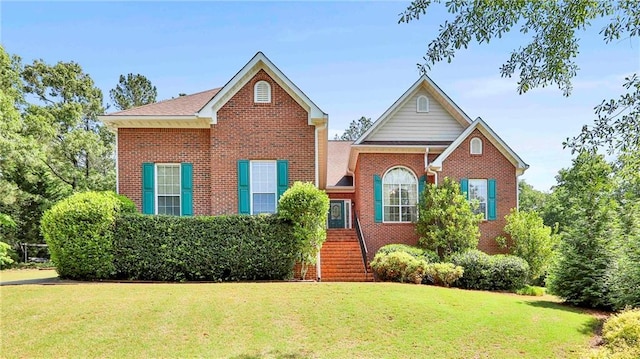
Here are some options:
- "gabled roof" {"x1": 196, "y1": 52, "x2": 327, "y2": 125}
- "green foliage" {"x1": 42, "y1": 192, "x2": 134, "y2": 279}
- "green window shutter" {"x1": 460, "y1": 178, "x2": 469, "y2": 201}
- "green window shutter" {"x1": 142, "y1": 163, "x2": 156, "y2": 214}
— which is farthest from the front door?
"green foliage" {"x1": 42, "y1": 192, "x2": 134, "y2": 279}

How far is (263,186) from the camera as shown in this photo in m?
15.0

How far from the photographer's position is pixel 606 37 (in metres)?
4.99

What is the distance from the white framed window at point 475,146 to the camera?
58.2 ft

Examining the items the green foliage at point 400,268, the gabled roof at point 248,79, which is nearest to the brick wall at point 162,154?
the gabled roof at point 248,79

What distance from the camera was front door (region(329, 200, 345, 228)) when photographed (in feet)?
71.1

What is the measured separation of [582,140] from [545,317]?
704 centimetres

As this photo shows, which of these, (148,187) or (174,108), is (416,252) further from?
(174,108)

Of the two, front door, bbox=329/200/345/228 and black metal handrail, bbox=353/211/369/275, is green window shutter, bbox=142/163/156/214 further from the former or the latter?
front door, bbox=329/200/345/228

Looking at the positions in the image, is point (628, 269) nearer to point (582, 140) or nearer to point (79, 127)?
point (582, 140)

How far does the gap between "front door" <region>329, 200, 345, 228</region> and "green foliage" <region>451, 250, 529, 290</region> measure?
26.1 feet

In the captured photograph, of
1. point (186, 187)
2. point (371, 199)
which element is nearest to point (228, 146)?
point (186, 187)

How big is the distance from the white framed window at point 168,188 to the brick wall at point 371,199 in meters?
7.72

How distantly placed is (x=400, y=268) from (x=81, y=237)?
10.2 m

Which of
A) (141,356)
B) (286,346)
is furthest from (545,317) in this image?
(141,356)
